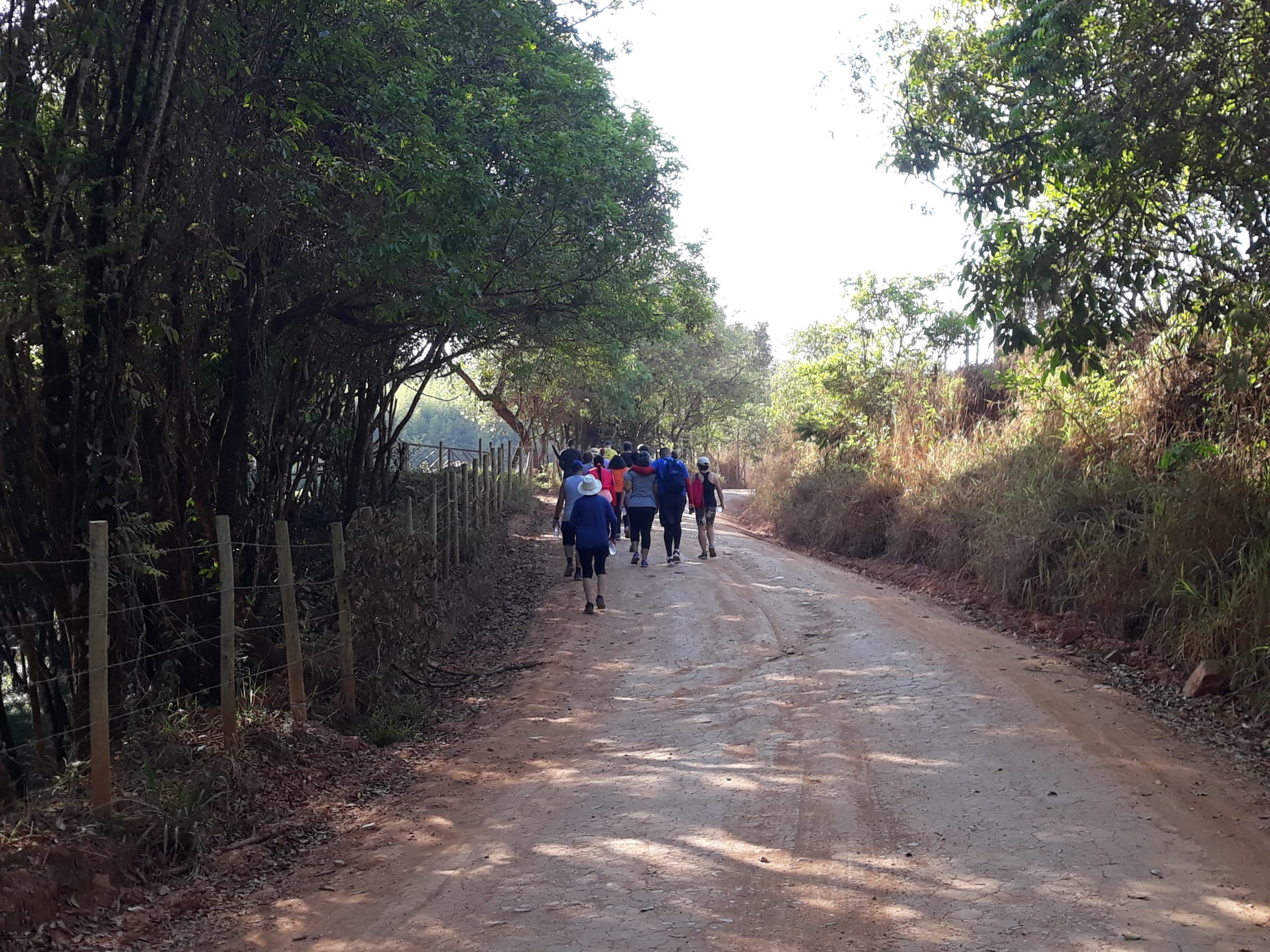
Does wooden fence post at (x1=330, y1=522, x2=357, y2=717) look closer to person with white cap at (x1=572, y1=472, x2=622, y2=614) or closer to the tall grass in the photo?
person with white cap at (x1=572, y1=472, x2=622, y2=614)

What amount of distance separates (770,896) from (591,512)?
8.45 metres

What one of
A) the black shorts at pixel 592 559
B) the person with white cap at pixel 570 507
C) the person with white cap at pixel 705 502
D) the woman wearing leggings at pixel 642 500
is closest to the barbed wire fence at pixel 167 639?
the black shorts at pixel 592 559

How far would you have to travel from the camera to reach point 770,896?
4637mm

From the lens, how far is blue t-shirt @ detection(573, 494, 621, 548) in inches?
505

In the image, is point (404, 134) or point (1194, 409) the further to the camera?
point (1194, 409)

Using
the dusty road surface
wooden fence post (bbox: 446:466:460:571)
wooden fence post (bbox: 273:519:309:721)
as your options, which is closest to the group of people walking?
wooden fence post (bbox: 446:466:460:571)

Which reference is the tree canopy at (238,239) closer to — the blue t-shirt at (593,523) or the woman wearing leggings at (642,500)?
the blue t-shirt at (593,523)

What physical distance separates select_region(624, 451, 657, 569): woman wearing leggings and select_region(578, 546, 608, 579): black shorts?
334 cm

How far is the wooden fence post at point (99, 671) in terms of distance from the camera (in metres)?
5.37

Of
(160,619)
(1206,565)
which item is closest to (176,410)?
(160,619)

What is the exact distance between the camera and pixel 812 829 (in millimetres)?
5465

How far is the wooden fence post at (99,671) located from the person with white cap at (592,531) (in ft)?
25.2

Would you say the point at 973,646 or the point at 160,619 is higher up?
the point at 160,619

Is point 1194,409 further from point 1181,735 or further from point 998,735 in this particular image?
point 998,735
